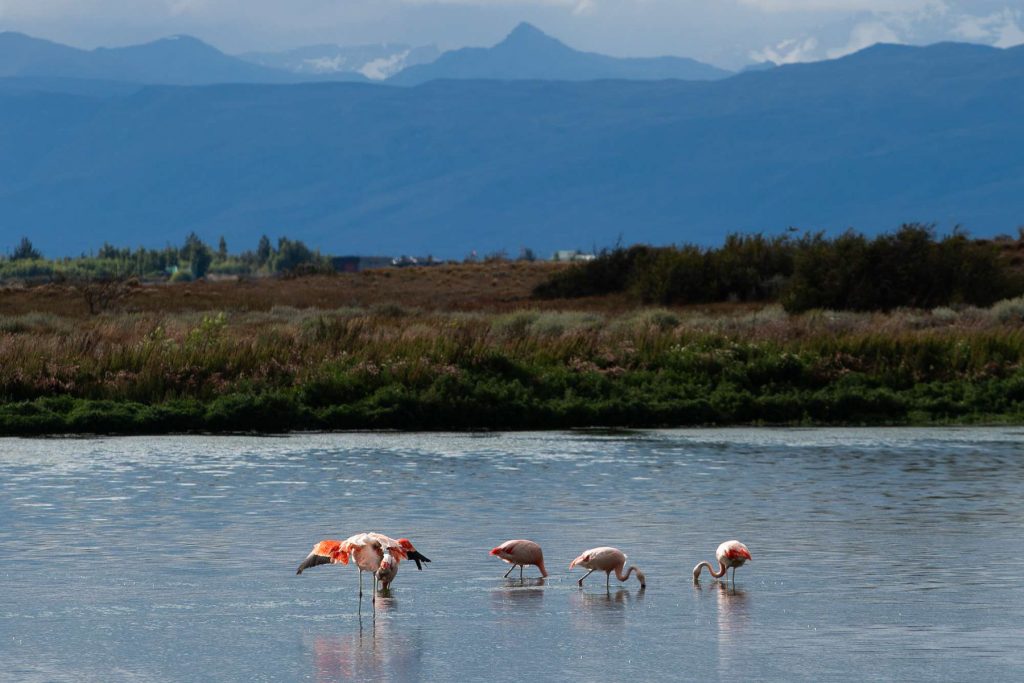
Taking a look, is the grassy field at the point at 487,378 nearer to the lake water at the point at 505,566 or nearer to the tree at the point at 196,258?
the lake water at the point at 505,566

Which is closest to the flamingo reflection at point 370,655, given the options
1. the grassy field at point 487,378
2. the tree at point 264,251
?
the grassy field at point 487,378

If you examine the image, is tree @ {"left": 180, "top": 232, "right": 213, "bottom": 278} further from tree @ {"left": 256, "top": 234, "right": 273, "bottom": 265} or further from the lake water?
the lake water

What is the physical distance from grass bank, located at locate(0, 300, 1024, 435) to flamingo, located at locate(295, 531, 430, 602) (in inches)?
524

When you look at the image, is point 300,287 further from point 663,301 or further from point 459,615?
point 459,615

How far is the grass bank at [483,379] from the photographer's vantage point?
24672 mm

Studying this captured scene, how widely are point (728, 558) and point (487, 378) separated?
15.1m

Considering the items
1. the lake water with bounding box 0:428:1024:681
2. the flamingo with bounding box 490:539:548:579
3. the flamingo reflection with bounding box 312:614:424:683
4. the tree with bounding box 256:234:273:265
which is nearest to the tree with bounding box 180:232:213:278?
the tree with bounding box 256:234:273:265

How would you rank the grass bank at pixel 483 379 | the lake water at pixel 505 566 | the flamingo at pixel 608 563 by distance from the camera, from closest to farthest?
1. the lake water at pixel 505 566
2. the flamingo at pixel 608 563
3. the grass bank at pixel 483 379

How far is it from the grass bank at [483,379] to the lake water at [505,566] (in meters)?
3.23

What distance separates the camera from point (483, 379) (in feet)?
85.9

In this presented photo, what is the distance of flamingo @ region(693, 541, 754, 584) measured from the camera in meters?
11.3

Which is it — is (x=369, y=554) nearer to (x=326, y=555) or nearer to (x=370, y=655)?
(x=326, y=555)

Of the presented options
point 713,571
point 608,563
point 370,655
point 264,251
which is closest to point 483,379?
point 713,571

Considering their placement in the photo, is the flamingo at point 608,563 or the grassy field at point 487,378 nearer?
the flamingo at point 608,563
